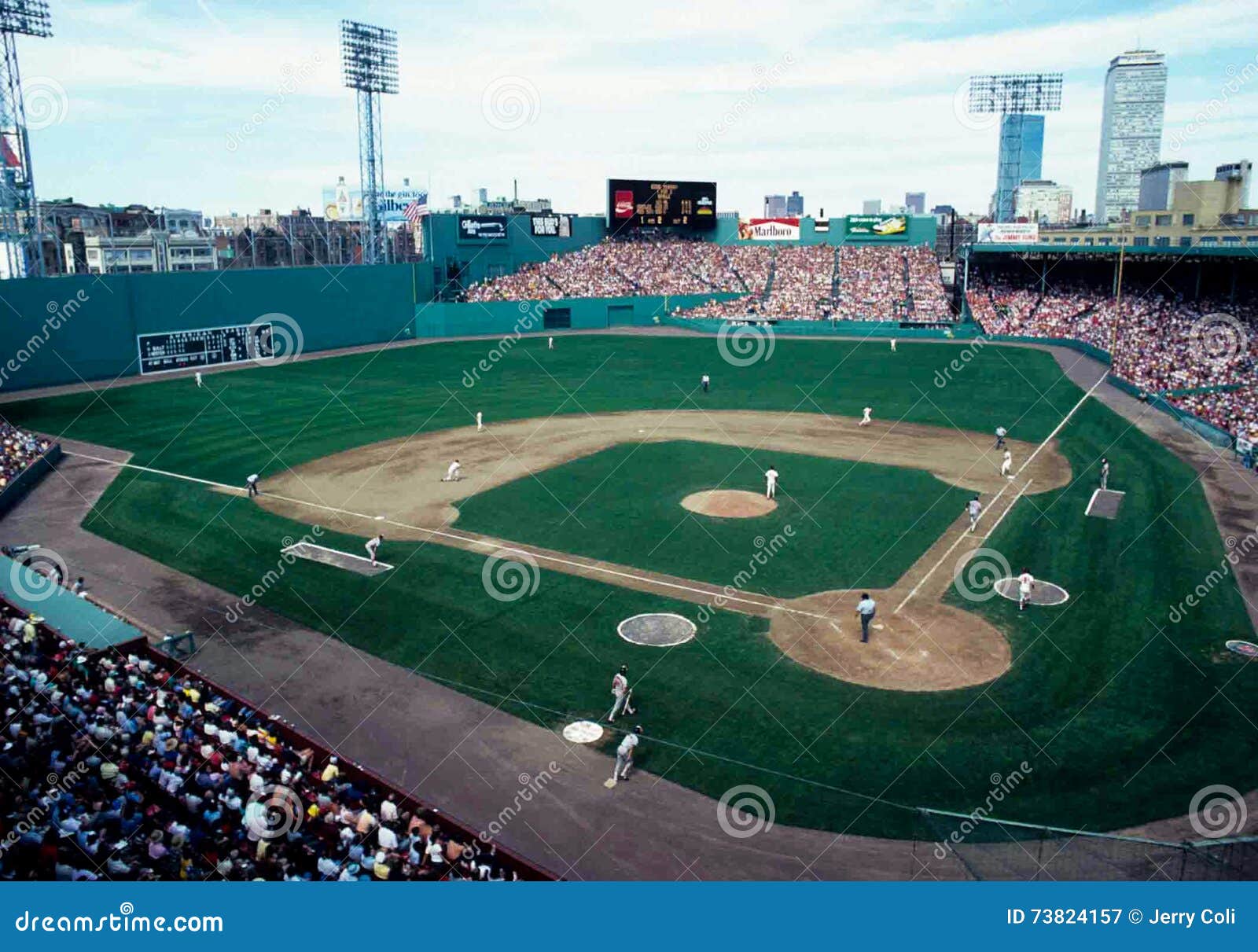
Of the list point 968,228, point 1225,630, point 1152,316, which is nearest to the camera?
point 1225,630

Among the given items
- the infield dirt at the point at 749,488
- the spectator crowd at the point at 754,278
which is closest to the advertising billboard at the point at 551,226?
the spectator crowd at the point at 754,278

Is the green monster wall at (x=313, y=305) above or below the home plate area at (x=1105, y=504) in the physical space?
above

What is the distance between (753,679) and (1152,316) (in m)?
53.3

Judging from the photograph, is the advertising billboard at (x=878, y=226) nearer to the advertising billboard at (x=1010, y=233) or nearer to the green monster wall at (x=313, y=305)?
the green monster wall at (x=313, y=305)

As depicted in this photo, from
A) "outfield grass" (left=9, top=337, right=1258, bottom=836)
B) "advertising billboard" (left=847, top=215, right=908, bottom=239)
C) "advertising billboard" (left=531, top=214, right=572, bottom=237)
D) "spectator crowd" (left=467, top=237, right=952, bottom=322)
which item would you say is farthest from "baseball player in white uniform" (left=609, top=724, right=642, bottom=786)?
"advertising billboard" (left=847, top=215, right=908, bottom=239)

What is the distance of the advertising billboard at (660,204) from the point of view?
89062 mm

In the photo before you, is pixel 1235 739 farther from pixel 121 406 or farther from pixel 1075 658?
pixel 121 406

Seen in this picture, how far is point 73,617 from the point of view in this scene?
59.3 feet

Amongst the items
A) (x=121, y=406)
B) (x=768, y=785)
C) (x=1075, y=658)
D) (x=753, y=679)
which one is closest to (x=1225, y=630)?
(x=1075, y=658)

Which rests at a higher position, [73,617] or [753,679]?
[73,617]

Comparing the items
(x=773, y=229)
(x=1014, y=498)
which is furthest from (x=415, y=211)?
(x=1014, y=498)

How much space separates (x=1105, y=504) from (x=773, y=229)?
227ft

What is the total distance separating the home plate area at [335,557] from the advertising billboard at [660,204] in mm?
68921

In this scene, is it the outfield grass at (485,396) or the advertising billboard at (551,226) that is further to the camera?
the advertising billboard at (551,226)
